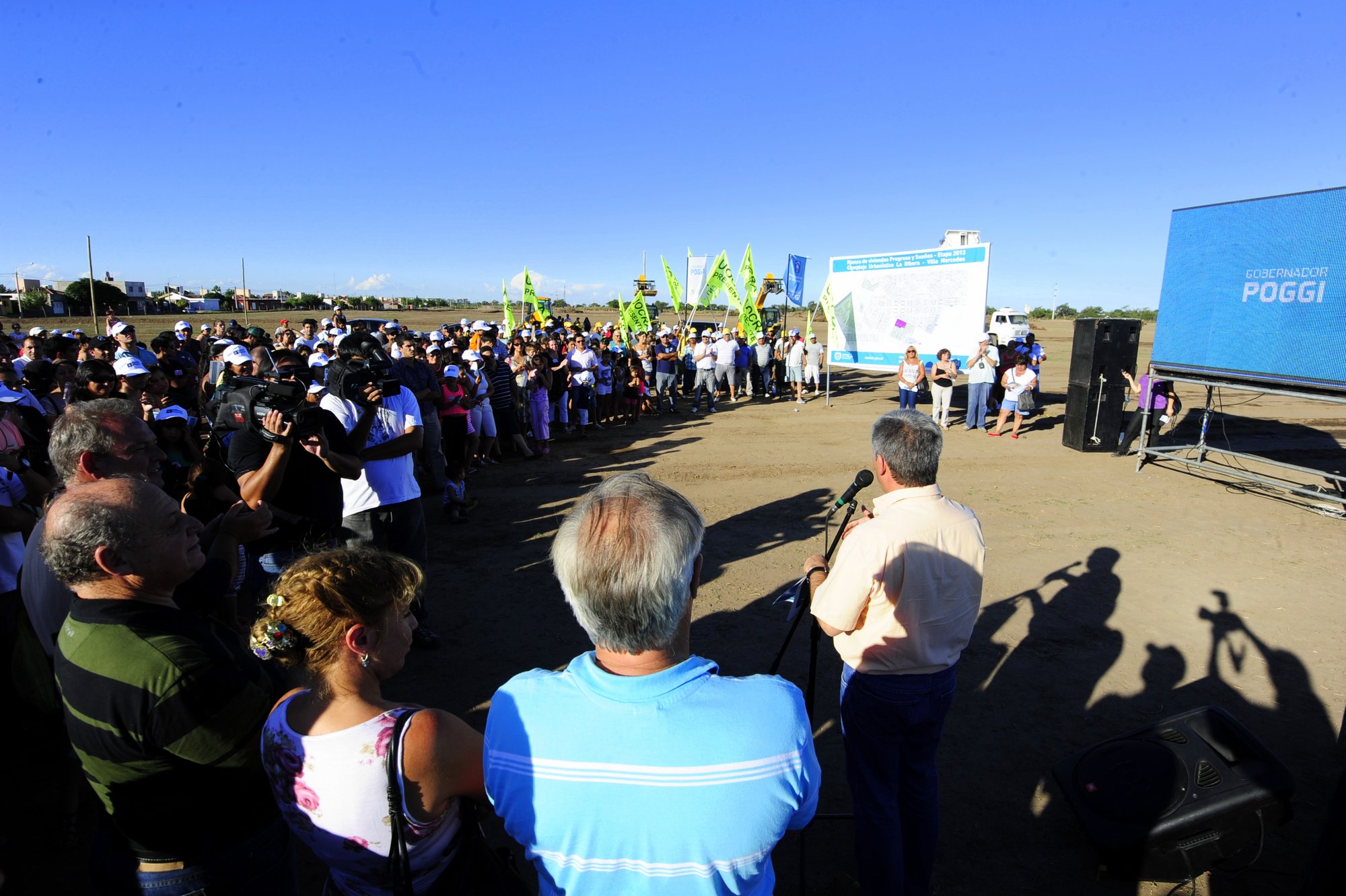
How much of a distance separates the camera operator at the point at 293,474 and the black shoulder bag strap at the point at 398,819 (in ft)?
7.79

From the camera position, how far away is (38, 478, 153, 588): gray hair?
1.76 metres

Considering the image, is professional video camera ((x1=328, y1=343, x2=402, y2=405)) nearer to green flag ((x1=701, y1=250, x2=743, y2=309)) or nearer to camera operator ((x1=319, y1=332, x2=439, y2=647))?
camera operator ((x1=319, y1=332, x2=439, y2=647))

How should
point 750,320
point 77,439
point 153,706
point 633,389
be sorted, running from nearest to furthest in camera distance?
point 153,706, point 77,439, point 633,389, point 750,320

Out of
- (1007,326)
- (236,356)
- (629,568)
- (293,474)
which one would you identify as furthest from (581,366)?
(1007,326)

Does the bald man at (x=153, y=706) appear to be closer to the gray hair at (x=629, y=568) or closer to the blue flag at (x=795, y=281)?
the gray hair at (x=629, y=568)

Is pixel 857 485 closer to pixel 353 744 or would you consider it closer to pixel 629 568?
pixel 629 568

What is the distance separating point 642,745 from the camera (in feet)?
3.93

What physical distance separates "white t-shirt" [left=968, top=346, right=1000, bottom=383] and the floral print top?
12862mm

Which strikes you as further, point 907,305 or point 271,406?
point 907,305

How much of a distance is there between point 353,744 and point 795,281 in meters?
19.0

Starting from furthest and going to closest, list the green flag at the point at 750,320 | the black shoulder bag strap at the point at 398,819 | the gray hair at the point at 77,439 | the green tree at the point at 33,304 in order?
the green tree at the point at 33,304 < the green flag at the point at 750,320 < the gray hair at the point at 77,439 < the black shoulder bag strap at the point at 398,819

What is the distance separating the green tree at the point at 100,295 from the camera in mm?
39812

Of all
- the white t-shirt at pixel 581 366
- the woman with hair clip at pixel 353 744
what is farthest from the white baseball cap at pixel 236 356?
the woman with hair clip at pixel 353 744

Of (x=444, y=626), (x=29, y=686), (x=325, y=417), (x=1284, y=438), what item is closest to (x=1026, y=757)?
(x=444, y=626)
